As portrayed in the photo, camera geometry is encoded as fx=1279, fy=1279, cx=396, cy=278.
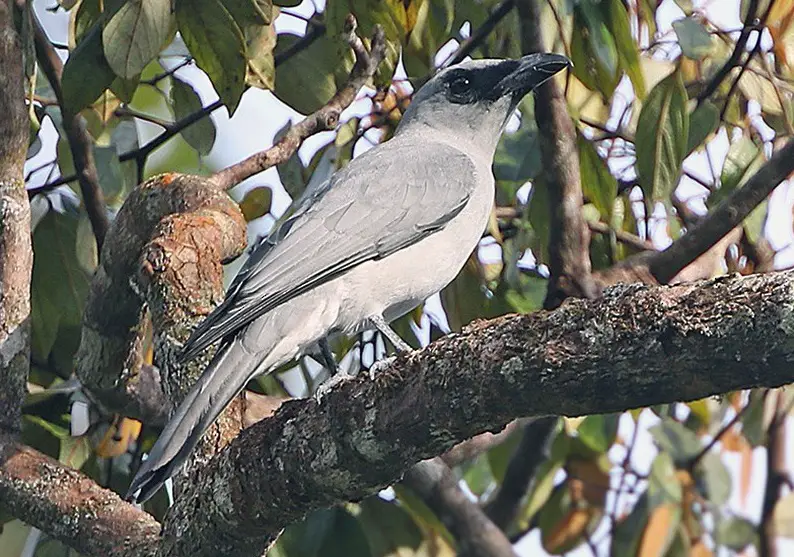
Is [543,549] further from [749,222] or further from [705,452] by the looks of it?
[749,222]

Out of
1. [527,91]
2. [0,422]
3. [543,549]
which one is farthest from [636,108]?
[0,422]

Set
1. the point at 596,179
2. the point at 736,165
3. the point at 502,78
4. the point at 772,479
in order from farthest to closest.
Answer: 1. the point at 772,479
2. the point at 502,78
3. the point at 736,165
4. the point at 596,179

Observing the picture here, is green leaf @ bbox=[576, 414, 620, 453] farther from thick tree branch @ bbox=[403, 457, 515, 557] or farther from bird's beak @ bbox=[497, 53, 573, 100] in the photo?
bird's beak @ bbox=[497, 53, 573, 100]

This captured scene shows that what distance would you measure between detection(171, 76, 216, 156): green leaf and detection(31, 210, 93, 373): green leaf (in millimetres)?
529

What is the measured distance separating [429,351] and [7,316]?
1.74m

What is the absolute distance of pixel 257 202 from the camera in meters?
4.93

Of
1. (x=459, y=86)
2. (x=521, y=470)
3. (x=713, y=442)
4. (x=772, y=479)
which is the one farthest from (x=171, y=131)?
(x=772, y=479)

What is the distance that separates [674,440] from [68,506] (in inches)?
123

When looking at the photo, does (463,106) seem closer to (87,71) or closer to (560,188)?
(560,188)

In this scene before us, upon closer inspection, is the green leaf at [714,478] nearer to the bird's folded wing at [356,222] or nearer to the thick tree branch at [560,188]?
the thick tree branch at [560,188]

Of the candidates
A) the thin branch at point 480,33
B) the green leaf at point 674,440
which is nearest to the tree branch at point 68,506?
the thin branch at point 480,33

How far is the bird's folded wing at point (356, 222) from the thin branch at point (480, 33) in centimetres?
51

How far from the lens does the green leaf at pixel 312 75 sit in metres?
4.61

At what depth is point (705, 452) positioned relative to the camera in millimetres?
6184
